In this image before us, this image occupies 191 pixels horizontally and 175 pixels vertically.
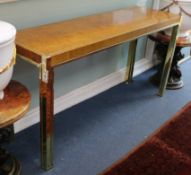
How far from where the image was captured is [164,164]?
1718 mm

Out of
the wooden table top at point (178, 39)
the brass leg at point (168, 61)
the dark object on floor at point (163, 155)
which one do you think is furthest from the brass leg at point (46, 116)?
the wooden table top at point (178, 39)

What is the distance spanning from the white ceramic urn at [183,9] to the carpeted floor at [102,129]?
1.77 ft

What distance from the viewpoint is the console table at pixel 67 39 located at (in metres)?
1.32

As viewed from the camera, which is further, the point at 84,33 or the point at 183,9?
the point at 183,9

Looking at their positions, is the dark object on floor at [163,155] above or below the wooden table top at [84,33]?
below

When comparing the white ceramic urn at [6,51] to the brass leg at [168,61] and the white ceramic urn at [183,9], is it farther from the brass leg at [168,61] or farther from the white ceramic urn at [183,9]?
the white ceramic urn at [183,9]

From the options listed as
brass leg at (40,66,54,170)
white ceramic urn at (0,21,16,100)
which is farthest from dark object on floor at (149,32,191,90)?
white ceramic urn at (0,21,16,100)

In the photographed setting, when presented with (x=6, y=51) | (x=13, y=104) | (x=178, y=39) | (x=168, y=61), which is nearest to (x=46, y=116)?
(x=13, y=104)

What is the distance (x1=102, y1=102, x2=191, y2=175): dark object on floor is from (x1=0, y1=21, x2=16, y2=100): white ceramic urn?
788 millimetres

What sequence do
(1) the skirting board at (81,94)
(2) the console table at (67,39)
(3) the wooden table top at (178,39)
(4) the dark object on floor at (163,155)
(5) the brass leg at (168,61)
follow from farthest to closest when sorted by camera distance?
1. (3) the wooden table top at (178,39)
2. (5) the brass leg at (168,61)
3. (1) the skirting board at (81,94)
4. (4) the dark object on floor at (163,155)
5. (2) the console table at (67,39)

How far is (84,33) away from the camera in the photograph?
5.19 ft

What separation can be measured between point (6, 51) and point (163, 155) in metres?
1.16

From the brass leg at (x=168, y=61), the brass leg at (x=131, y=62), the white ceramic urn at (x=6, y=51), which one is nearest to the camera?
the white ceramic urn at (x=6, y=51)

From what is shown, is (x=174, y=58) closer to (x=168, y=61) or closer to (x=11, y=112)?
(x=168, y=61)
